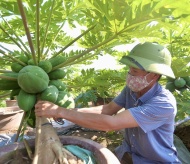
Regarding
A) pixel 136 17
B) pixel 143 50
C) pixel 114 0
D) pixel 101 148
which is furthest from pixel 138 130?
pixel 114 0

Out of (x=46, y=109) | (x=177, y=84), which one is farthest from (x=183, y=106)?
(x=46, y=109)

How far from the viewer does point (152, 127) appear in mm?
1749

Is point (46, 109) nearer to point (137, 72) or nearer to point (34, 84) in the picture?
point (34, 84)

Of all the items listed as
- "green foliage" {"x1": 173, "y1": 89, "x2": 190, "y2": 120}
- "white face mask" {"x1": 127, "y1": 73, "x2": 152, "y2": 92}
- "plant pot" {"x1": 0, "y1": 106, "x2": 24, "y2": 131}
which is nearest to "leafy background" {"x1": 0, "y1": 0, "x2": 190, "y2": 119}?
"green foliage" {"x1": 173, "y1": 89, "x2": 190, "y2": 120}

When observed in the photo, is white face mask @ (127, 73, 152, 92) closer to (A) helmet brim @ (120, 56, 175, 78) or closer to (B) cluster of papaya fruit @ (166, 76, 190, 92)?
(A) helmet brim @ (120, 56, 175, 78)

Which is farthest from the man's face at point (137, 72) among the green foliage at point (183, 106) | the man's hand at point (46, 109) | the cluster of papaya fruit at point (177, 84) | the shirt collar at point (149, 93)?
the cluster of papaya fruit at point (177, 84)

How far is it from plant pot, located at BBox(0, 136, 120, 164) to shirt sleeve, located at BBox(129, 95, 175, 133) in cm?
32

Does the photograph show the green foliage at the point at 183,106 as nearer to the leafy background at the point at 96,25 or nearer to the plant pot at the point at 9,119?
the leafy background at the point at 96,25

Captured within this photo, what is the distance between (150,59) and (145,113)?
389 millimetres

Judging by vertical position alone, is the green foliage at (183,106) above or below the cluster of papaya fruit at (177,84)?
below

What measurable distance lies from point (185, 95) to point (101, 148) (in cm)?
162

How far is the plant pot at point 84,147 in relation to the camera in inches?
58.1

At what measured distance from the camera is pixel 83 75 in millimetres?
2131

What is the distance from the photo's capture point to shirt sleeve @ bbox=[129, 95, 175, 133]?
1.69m
